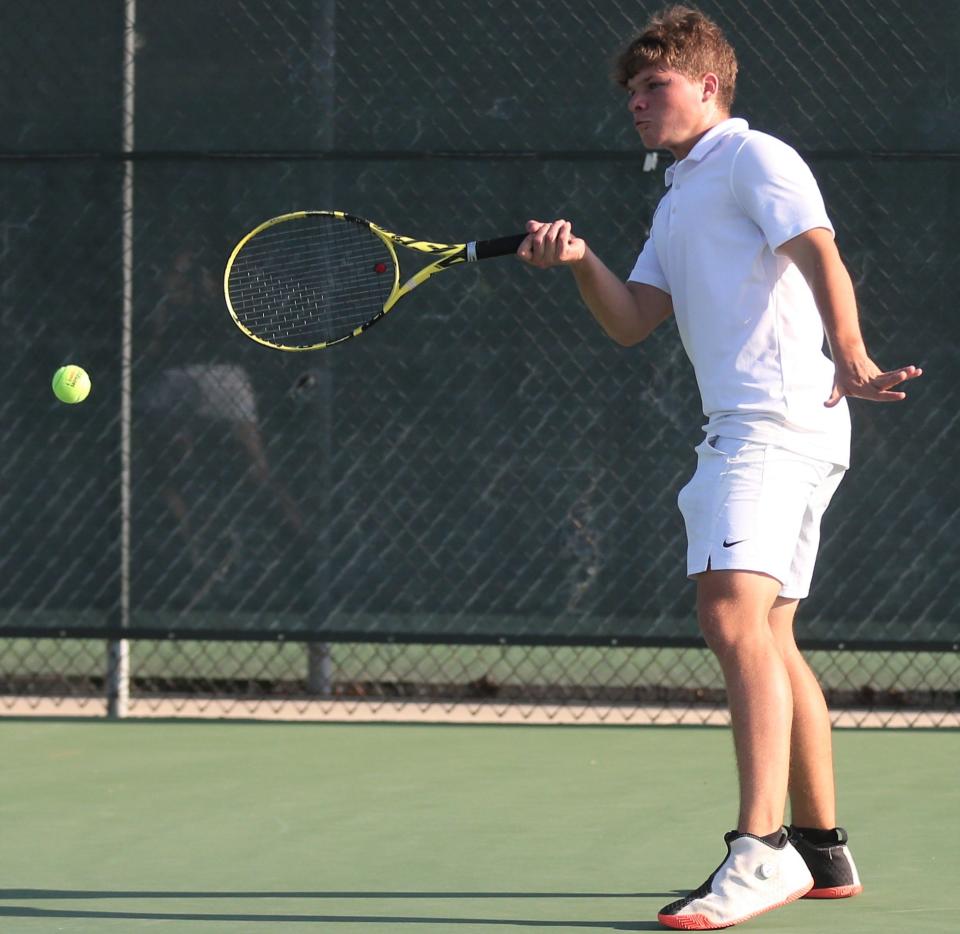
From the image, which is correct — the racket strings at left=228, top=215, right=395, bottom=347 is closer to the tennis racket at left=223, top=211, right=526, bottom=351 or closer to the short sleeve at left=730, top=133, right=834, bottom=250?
the tennis racket at left=223, top=211, right=526, bottom=351

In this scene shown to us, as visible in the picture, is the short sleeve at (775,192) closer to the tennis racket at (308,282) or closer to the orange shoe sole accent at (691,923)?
the orange shoe sole accent at (691,923)

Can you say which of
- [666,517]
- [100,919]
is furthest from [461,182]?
[100,919]

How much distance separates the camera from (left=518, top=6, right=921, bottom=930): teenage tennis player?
9.67ft

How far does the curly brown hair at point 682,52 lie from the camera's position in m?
3.12

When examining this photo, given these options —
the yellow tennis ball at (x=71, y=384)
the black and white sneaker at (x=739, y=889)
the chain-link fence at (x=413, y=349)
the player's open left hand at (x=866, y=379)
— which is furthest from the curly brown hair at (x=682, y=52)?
the yellow tennis ball at (x=71, y=384)

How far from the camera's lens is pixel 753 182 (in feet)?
9.84

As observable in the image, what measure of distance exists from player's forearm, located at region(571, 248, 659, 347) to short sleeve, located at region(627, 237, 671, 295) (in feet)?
0.12

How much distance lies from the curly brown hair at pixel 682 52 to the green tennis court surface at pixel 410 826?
1.37 metres

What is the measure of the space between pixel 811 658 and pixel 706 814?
1671 millimetres

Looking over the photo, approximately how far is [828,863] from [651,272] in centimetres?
105

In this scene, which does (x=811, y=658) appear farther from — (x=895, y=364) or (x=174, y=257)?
(x=174, y=257)

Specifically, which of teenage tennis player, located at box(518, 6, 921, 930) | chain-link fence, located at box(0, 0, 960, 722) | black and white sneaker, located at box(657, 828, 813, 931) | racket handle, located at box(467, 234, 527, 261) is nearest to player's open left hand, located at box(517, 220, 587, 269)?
teenage tennis player, located at box(518, 6, 921, 930)

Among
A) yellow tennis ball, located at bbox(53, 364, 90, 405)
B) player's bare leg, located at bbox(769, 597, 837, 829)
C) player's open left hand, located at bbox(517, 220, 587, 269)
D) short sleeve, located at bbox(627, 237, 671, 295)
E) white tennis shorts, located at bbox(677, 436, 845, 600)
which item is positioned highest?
yellow tennis ball, located at bbox(53, 364, 90, 405)

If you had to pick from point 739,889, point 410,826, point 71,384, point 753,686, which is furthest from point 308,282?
point 739,889
